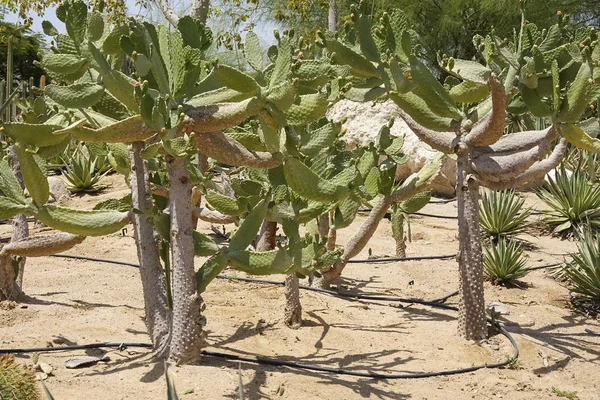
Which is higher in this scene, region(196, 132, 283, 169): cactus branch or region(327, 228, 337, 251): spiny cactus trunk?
region(196, 132, 283, 169): cactus branch

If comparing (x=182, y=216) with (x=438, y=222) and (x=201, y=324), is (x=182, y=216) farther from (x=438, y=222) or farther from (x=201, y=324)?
(x=438, y=222)

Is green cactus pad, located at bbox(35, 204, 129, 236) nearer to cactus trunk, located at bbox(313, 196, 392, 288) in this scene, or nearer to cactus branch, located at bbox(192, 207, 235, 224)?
cactus branch, located at bbox(192, 207, 235, 224)

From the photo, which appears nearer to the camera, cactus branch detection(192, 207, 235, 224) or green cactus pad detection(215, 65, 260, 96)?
green cactus pad detection(215, 65, 260, 96)

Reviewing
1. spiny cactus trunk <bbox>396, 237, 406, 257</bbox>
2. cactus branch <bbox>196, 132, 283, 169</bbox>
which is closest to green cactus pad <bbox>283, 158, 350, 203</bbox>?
cactus branch <bbox>196, 132, 283, 169</bbox>

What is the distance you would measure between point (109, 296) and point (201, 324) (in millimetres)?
1406

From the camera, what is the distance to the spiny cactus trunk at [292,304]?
3.88 meters

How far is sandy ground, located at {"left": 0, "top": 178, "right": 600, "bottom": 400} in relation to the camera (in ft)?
9.57

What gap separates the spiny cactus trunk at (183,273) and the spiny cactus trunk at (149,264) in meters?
0.13

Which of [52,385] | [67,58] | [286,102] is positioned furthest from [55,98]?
[52,385]

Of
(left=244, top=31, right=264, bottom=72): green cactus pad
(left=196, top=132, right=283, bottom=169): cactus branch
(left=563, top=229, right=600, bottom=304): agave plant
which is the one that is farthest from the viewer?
(left=563, top=229, right=600, bottom=304): agave plant

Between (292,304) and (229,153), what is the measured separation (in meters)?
1.26

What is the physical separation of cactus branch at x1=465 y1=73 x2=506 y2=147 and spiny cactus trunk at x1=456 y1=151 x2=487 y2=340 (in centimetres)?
12

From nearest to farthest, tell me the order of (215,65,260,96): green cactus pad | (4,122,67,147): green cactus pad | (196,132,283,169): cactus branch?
(215,65,260,96): green cactus pad, (4,122,67,147): green cactus pad, (196,132,283,169): cactus branch

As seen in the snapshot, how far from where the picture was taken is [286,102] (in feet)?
8.81
